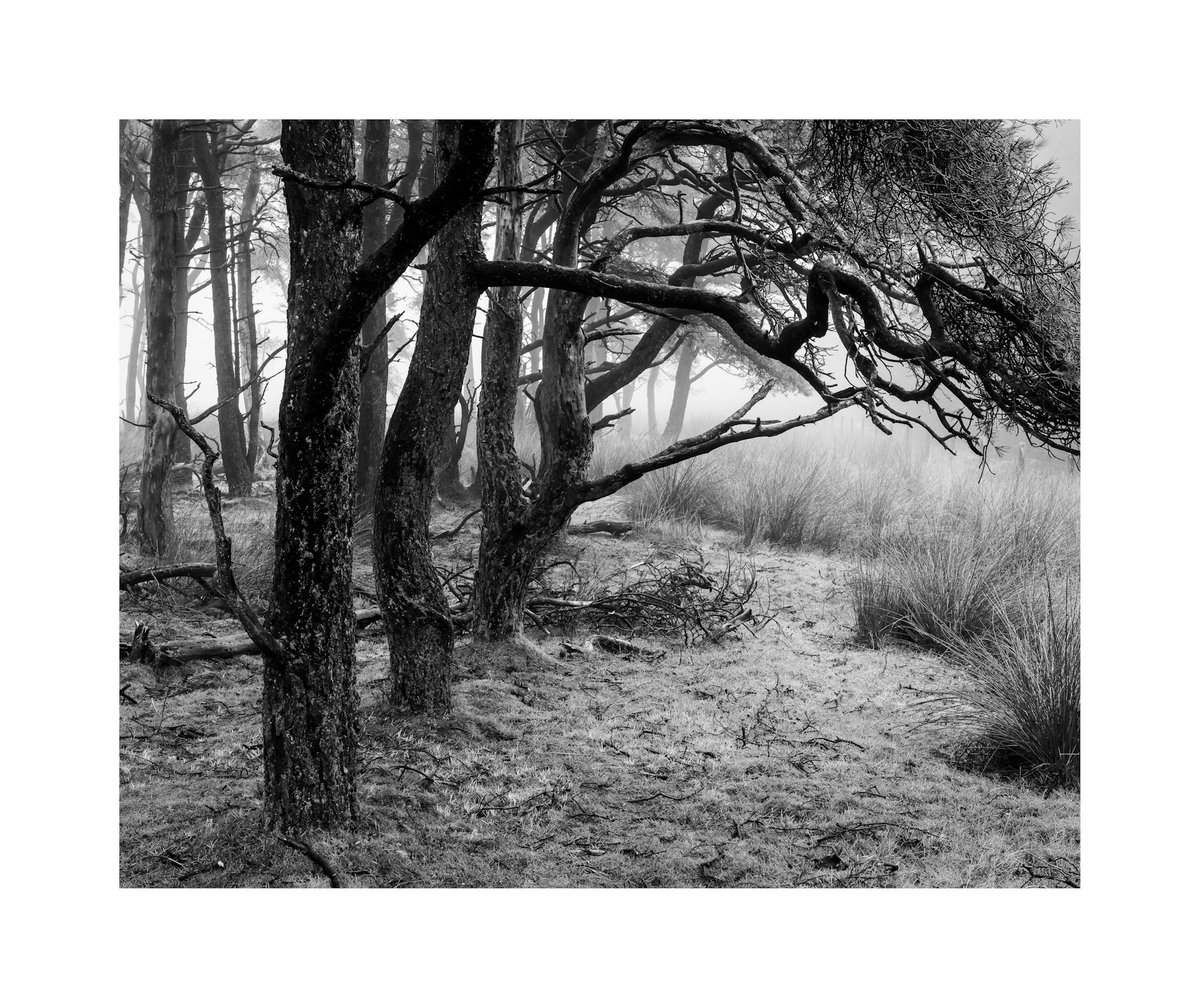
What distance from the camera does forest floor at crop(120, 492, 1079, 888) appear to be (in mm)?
2461

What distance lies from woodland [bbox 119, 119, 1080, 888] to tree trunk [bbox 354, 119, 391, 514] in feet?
3.65

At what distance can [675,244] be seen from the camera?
9781mm

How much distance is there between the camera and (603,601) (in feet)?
15.1

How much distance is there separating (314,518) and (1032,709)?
88.1 inches

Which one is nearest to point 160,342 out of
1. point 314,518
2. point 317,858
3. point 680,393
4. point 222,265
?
point 222,265

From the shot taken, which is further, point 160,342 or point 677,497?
point 677,497

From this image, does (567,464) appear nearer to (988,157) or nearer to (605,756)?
(605,756)

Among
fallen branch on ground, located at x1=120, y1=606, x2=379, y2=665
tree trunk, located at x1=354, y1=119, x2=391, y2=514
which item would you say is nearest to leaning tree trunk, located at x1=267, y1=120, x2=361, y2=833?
fallen branch on ground, located at x1=120, y1=606, x2=379, y2=665

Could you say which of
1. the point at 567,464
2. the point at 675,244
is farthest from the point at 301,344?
the point at 675,244

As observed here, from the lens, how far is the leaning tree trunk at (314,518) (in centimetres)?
216

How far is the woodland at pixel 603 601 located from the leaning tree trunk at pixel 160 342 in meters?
0.02

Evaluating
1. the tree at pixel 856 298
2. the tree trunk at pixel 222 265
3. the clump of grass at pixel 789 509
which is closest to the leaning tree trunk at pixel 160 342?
the tree trunk at pixel 222 265

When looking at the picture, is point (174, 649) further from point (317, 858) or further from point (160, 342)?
point (160, 342)

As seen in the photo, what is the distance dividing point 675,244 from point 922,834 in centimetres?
797
